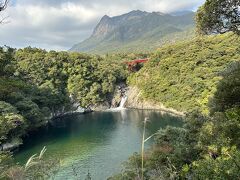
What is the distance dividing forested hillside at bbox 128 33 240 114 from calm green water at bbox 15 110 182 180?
5066 millimetres

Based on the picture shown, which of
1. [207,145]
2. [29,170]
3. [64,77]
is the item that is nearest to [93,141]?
[29,170]

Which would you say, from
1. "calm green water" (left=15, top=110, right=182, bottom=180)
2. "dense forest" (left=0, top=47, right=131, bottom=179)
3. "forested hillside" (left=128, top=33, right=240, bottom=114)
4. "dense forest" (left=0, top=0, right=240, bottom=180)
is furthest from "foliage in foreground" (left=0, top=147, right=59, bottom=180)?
"forested hillside" (left=128, top=33, right=240, bottom=114)

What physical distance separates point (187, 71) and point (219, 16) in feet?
149

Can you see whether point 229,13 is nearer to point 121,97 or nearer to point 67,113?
point 67,113

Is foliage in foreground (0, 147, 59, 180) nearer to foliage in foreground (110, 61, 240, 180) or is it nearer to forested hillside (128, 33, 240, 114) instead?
foliage in foreground (110, 61, 240, 180)

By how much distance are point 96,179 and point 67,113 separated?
1424 inches

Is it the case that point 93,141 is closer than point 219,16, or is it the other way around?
point 219,16

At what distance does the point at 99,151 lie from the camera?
31016 millimetres

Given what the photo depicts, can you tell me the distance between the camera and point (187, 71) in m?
55.2

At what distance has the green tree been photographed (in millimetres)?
10172

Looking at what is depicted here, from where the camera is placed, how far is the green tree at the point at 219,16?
1017cm

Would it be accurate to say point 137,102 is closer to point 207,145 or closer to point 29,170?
point 207,145

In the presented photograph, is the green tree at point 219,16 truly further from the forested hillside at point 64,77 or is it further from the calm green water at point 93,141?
the forested hillside at point 64,77

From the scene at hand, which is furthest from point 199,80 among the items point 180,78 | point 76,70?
point 76,70
